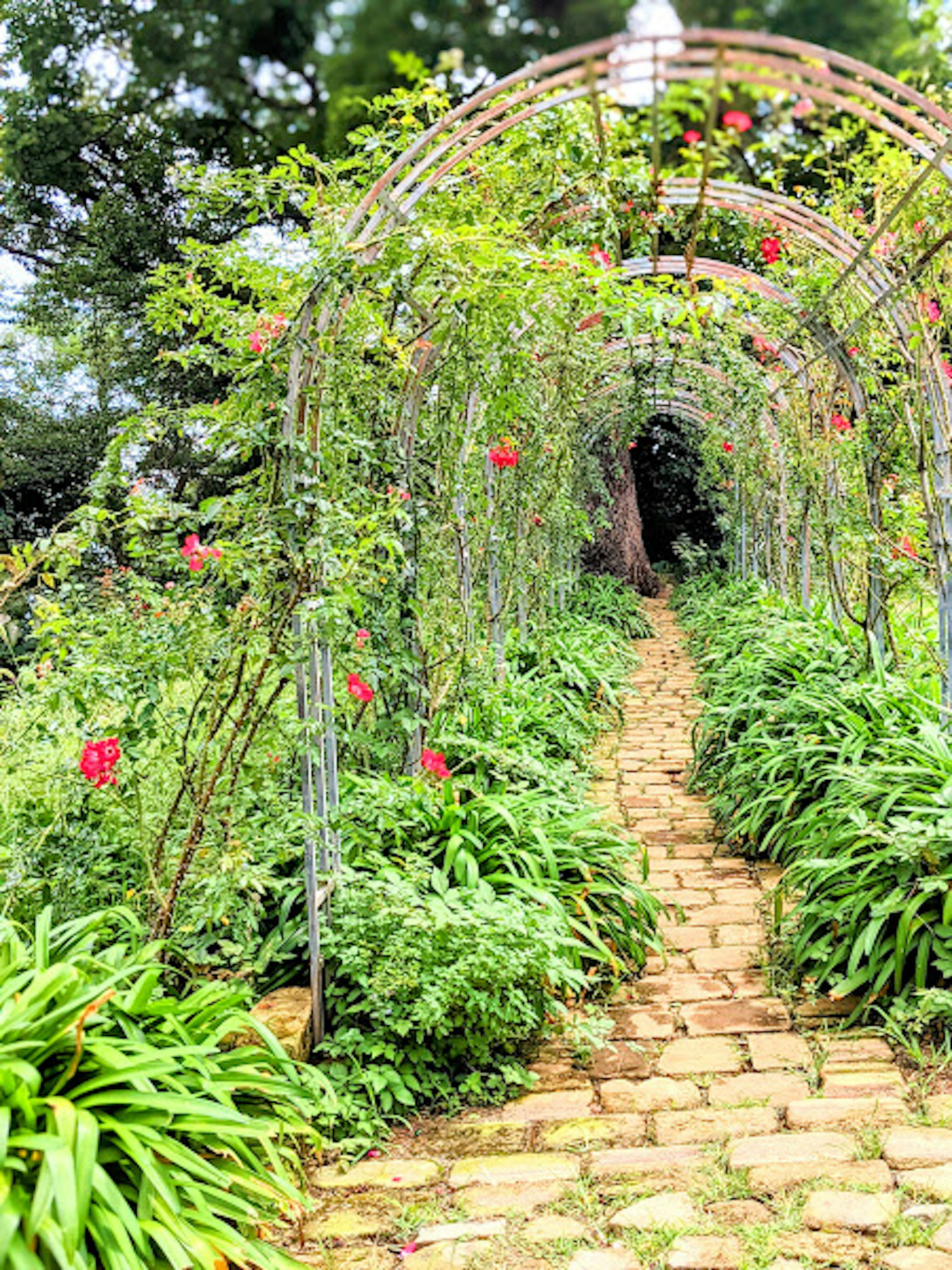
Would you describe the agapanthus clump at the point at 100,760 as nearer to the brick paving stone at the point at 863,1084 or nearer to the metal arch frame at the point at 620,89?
the metal arch frame at the point at 620,89

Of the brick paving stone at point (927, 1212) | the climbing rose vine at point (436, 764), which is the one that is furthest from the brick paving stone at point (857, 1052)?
the climbing rose vine at point (436, 764)

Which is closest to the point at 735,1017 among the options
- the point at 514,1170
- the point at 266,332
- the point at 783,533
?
the point at 514,1170

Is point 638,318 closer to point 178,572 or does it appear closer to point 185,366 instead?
point 185,366

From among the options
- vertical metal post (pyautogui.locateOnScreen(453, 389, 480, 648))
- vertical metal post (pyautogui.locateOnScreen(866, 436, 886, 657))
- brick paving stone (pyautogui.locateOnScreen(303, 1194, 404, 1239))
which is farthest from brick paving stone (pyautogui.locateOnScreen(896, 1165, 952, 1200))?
vertical metal post (pyautogui.locateOnScreen(866, 436, 886, 657))

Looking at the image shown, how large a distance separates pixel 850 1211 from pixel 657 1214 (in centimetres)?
36

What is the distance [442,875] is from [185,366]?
176 centimetres

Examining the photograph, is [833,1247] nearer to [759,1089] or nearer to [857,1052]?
[759,1089]

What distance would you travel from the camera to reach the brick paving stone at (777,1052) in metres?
2.83

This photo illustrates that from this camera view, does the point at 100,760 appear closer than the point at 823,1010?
Yes

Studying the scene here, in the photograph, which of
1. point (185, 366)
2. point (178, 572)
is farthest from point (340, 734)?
point (185, 366)

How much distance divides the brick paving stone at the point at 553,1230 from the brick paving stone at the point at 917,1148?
0.65m

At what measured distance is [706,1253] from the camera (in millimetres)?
2041

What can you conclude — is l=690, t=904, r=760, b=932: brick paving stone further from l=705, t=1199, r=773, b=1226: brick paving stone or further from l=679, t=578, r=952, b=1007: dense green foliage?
→ l=705, t=1199, r=773, b=1226: brick paving stone

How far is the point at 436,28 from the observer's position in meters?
1.20
